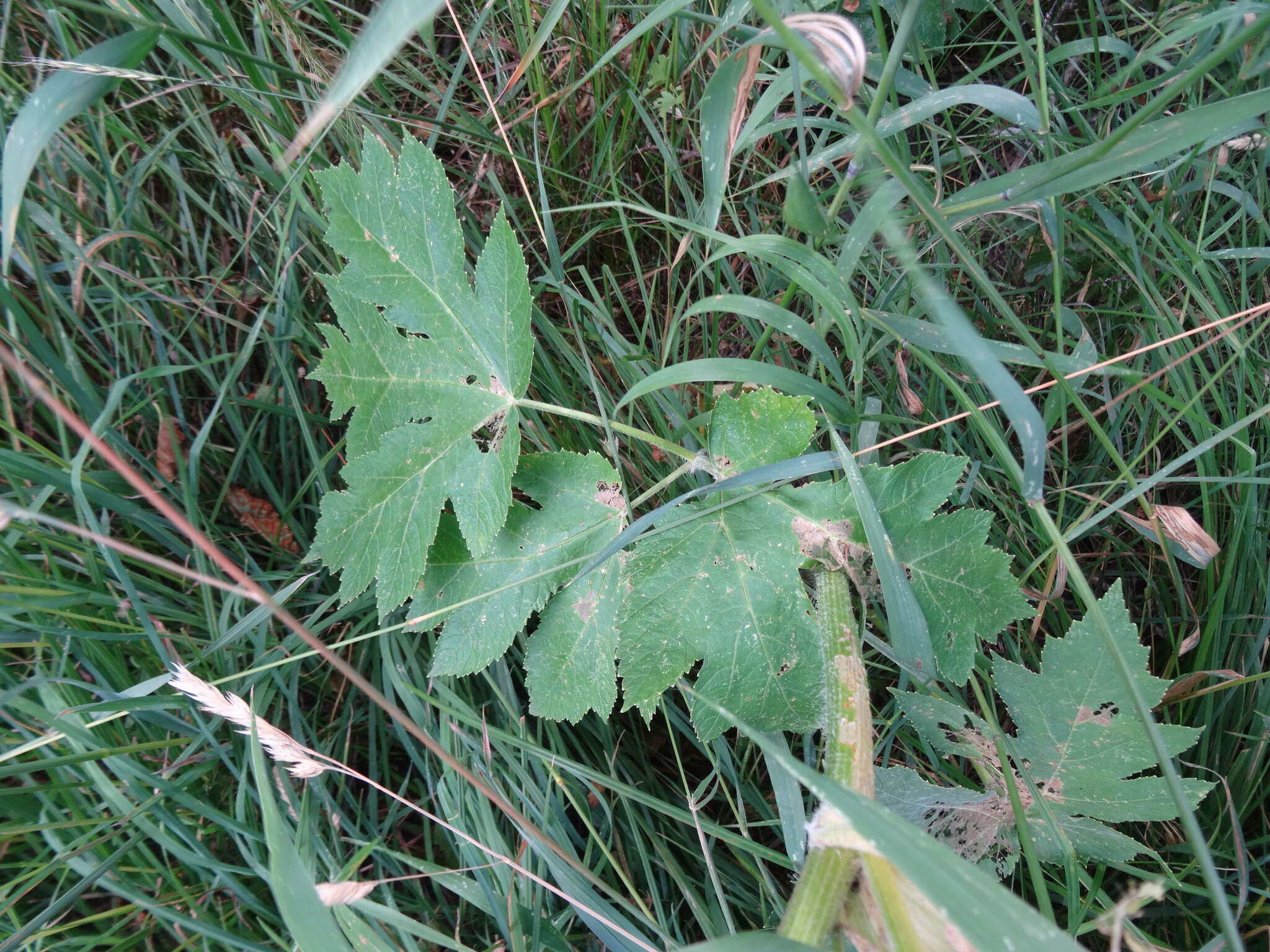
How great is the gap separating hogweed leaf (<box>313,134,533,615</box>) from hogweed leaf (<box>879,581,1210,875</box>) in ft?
3.04

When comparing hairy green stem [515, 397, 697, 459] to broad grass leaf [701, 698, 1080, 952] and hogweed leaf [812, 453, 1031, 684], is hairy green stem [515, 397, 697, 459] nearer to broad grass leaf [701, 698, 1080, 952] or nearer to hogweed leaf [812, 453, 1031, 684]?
hogweed leaf [812, 453, 1031, 684]

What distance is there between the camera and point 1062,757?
1.41 m

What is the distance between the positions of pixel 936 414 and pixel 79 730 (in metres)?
2.04

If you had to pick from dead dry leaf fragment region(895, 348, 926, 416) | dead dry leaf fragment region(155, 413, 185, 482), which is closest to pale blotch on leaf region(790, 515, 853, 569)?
dead dry leaf fragment region(895, 348, 926, 416)

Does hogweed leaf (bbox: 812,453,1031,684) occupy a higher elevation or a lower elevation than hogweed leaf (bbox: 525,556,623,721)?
higher

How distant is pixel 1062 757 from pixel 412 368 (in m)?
1.42

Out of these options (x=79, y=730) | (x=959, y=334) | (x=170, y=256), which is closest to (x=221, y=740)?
(x=79, y=730)

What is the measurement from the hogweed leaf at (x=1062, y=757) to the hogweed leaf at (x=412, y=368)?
36.5 inches

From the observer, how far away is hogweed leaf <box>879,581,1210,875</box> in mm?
1338

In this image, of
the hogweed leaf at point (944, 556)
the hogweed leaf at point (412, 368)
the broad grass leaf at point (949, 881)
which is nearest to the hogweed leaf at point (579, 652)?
the hogweed leaf at point (412, 368)

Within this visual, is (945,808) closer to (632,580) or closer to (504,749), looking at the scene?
(632,580)

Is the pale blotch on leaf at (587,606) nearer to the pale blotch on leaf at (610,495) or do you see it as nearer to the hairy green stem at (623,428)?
the pale blotch on leaf at (610,495)

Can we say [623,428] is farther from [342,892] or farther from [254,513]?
[254,513]

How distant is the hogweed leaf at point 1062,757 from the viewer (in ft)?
4.39
